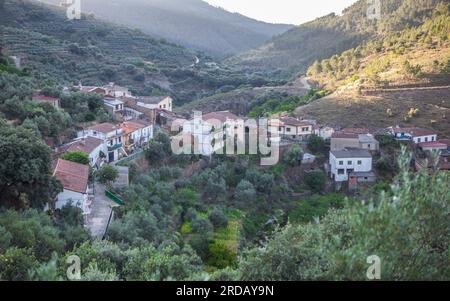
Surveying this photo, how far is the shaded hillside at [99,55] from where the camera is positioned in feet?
164

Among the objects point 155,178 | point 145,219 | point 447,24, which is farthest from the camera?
point 447,24

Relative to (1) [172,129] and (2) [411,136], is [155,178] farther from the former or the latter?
(2) [411,136]

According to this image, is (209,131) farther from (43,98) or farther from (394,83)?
(394,83)

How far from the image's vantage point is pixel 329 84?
55.4 m

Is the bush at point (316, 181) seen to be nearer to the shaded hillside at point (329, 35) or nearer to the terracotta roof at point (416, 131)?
the terracotta roof at point (416, 131)

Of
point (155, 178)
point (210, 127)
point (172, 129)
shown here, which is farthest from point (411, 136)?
point (155, 178)

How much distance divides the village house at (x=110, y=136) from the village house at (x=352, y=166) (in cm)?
1369

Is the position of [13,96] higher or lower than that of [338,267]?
higher

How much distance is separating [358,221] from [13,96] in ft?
81.2

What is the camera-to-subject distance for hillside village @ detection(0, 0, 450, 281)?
9250 mm

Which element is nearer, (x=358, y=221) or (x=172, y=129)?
(x=358, y=221)

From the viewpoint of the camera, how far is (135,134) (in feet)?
99.8

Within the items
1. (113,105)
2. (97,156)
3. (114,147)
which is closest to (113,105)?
(113,105)

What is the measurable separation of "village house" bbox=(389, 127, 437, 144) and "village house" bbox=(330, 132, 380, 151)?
224 centimetres
